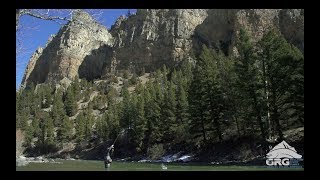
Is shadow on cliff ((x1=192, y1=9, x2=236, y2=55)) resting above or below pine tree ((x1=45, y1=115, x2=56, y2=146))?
above

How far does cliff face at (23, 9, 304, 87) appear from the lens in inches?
2015

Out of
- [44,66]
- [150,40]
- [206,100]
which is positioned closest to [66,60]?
[44,66]

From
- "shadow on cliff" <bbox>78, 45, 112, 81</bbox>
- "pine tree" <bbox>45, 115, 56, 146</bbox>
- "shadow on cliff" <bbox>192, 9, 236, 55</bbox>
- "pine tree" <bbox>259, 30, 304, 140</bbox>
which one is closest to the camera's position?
"pine tree" <bbox>259, 30, 304, 140</bbox>

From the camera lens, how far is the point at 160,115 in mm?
26641

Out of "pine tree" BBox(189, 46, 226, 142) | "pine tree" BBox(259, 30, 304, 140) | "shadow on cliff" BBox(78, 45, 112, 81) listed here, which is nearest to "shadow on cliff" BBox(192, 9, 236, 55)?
"shadow on cliff" BBox(78, 45, 112, 81)

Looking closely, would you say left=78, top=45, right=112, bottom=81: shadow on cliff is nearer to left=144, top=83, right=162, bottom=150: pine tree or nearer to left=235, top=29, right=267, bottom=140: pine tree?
left=144, top=83, right=162, bottom=150: pine tree

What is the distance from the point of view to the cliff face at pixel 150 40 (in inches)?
2015

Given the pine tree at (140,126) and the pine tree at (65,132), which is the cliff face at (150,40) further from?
the pine tree at (140,126)

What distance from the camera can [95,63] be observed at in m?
81.0

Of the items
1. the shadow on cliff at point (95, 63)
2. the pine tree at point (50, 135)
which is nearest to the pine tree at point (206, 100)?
the pine tree at point (50, 135)

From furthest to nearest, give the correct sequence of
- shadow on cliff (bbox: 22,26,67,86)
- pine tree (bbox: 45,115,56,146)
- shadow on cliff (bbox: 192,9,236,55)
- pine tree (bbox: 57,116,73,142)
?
shadow on cliff (bbox: 22,26,67,86)
shadow on cliff (bbox: 192,9,236,55)
pine tree (bbox: 57,116,73,142)
pine tree (bbox: 45,115,56,146)

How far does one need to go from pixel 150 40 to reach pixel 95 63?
1457cm
